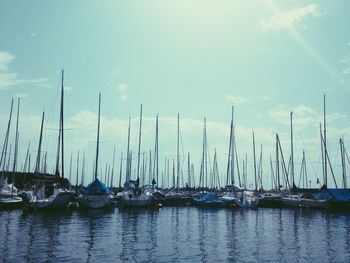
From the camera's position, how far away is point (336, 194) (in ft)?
213

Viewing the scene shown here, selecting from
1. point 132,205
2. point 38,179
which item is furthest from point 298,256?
point 132,205

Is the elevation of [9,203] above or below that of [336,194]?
below

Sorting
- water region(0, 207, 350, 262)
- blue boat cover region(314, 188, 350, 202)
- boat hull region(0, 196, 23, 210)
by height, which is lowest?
water region(0, 207, 350, 262)

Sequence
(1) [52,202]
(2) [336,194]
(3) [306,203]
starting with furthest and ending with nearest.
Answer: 1. (3) [306,203]
2. (2) [336,194]
3. (1) [52,202]

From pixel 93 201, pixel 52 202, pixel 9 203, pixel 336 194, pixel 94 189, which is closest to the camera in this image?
pixel 52 202

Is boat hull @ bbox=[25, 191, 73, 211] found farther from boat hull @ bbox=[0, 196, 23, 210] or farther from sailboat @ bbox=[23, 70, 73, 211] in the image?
boat hull @ bbox=[0, 196, 23, 210]

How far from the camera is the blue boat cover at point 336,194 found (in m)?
63.7

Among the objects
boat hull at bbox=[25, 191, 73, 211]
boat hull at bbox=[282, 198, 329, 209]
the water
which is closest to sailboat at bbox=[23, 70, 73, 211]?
boat hull at bbox=[25, 191, 73, 211]

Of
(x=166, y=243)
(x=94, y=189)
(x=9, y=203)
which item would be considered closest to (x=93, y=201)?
(x=94, y=189)

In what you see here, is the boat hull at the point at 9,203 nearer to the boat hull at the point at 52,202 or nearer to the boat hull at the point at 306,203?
the boat hull at the point at 52,202

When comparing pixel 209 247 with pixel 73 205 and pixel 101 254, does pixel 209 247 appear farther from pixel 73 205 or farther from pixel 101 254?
pixel 73 205

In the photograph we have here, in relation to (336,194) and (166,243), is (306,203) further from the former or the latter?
(166,243)

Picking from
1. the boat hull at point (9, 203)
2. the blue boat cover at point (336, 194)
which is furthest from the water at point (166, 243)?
the blue boat cover at point (336, 194)

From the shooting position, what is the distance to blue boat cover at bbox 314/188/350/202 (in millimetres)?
63688
